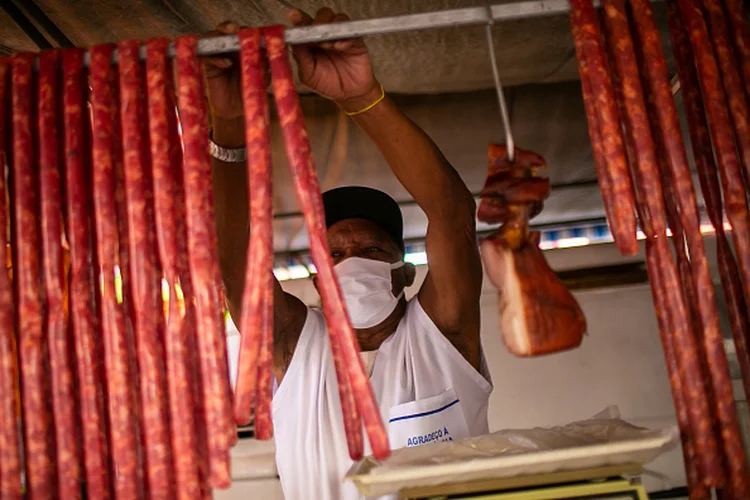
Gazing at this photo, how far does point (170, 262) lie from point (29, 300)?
0.41 meters

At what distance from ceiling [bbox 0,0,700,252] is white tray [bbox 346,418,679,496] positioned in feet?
6.63

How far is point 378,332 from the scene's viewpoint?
11.5 ft

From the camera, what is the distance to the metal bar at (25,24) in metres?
2.81

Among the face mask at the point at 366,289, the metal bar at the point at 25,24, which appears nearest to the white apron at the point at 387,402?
the face mask at the point at 366,289

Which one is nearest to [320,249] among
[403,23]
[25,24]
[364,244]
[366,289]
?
[403,23]

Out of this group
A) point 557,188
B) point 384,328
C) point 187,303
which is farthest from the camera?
point 557,188

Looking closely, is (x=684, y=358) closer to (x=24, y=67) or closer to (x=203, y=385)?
(x=203, y=385)

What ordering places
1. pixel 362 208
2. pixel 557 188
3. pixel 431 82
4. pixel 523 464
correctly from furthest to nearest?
pixel 557 188, pixel 431 82, pixel 362 208, pixel 523 464

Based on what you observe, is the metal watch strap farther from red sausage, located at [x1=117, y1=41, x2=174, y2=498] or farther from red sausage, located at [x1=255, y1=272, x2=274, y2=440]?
red sausage, located at [x1=255, y1=272, x2=274, y2=440]

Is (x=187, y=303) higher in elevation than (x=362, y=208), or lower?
lower

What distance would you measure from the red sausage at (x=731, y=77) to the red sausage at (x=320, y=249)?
1185mm

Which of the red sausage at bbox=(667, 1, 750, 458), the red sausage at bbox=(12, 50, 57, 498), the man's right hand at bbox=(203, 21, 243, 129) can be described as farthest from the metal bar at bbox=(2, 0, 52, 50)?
the red sausage at bbox=(667, 1, 750, 458)

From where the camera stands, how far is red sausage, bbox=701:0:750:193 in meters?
1.96

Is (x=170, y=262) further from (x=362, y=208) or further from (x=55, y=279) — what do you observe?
(x=362, y=208)
